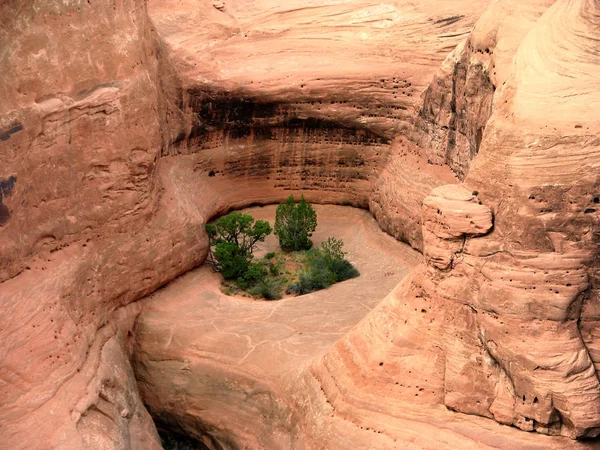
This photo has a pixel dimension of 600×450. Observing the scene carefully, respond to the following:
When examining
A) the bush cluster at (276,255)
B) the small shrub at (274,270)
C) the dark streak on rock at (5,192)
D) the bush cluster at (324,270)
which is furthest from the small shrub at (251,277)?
the dark streak on rock at (5,192)

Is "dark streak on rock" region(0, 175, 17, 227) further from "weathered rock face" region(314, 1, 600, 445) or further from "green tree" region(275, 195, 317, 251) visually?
"green tree" region(275, 195, 317, 251)

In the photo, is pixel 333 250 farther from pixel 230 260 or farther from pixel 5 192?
pixel 5 192

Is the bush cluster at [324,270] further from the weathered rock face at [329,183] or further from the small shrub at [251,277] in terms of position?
the weathered rock face at [329,183]

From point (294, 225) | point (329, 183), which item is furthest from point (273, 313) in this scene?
point (329, 183)

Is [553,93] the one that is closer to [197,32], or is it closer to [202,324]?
[202,324]

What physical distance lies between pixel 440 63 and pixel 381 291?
4.79 meters

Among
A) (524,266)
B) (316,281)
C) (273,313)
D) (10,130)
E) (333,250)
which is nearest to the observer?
(524,266)

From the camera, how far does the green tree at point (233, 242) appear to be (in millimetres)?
16844

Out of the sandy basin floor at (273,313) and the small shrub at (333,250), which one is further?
the small shrub at (333,250)

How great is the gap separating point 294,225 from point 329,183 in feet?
5.38

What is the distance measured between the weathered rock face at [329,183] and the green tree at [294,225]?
121 centimetres

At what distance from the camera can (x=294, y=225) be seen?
1809 cm

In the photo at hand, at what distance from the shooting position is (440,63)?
57.5ft

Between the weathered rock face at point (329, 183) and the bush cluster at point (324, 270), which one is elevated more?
the weathered rock face at point (329, 183)
